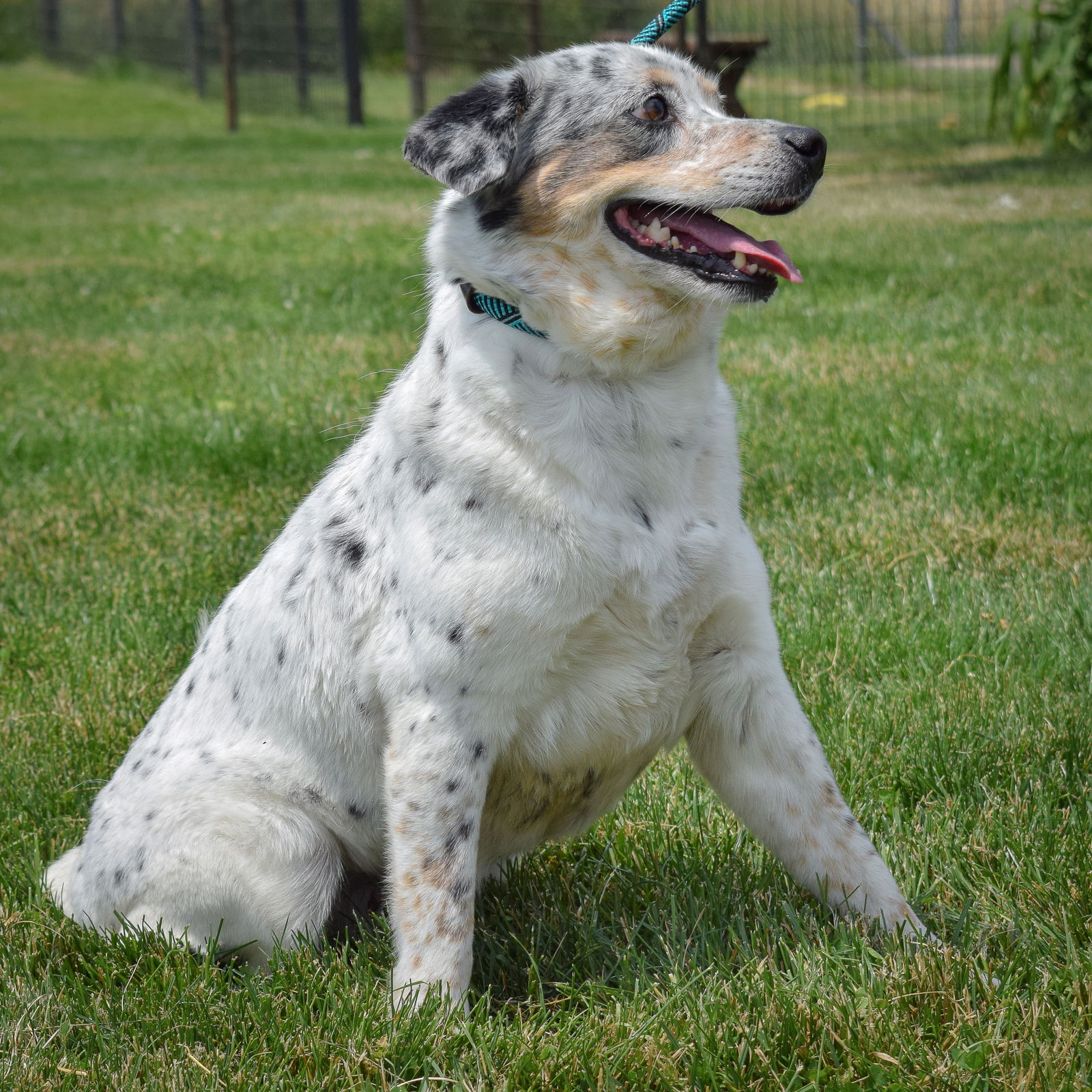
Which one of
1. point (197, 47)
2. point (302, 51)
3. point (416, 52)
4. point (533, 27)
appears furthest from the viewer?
point (197, 47)

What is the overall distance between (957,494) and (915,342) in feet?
7.09

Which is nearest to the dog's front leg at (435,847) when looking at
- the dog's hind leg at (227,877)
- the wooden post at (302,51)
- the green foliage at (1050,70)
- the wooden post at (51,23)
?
the dog's hind leg at (227,877)

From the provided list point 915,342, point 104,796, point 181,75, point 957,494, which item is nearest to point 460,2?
point 181,75

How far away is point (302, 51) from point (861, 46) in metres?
10.4

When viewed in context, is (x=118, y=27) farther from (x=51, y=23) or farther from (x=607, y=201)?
(x=607, y=201)

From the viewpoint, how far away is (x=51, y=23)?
32969 millimetres

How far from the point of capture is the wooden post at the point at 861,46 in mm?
21375

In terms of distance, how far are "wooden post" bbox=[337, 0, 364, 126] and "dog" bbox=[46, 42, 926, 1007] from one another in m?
21.3

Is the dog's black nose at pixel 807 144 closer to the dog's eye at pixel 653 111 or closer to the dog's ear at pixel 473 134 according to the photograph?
the dog's eye at pixel 653 111

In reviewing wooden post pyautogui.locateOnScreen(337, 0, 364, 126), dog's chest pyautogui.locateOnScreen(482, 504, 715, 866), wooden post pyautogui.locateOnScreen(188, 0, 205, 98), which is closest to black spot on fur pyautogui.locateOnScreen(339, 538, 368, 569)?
dog's chest pyautogui.locateOnScreen(482, 504, 715, 866)

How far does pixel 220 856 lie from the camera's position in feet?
8.36

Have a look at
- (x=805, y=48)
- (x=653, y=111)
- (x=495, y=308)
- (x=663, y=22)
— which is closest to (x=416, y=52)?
(x=805, y=48)

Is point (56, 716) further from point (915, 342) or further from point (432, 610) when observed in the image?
point (915, 342)

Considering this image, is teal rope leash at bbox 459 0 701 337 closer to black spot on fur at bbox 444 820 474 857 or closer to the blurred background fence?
black spot on fur at bbox 444 820 474 857
